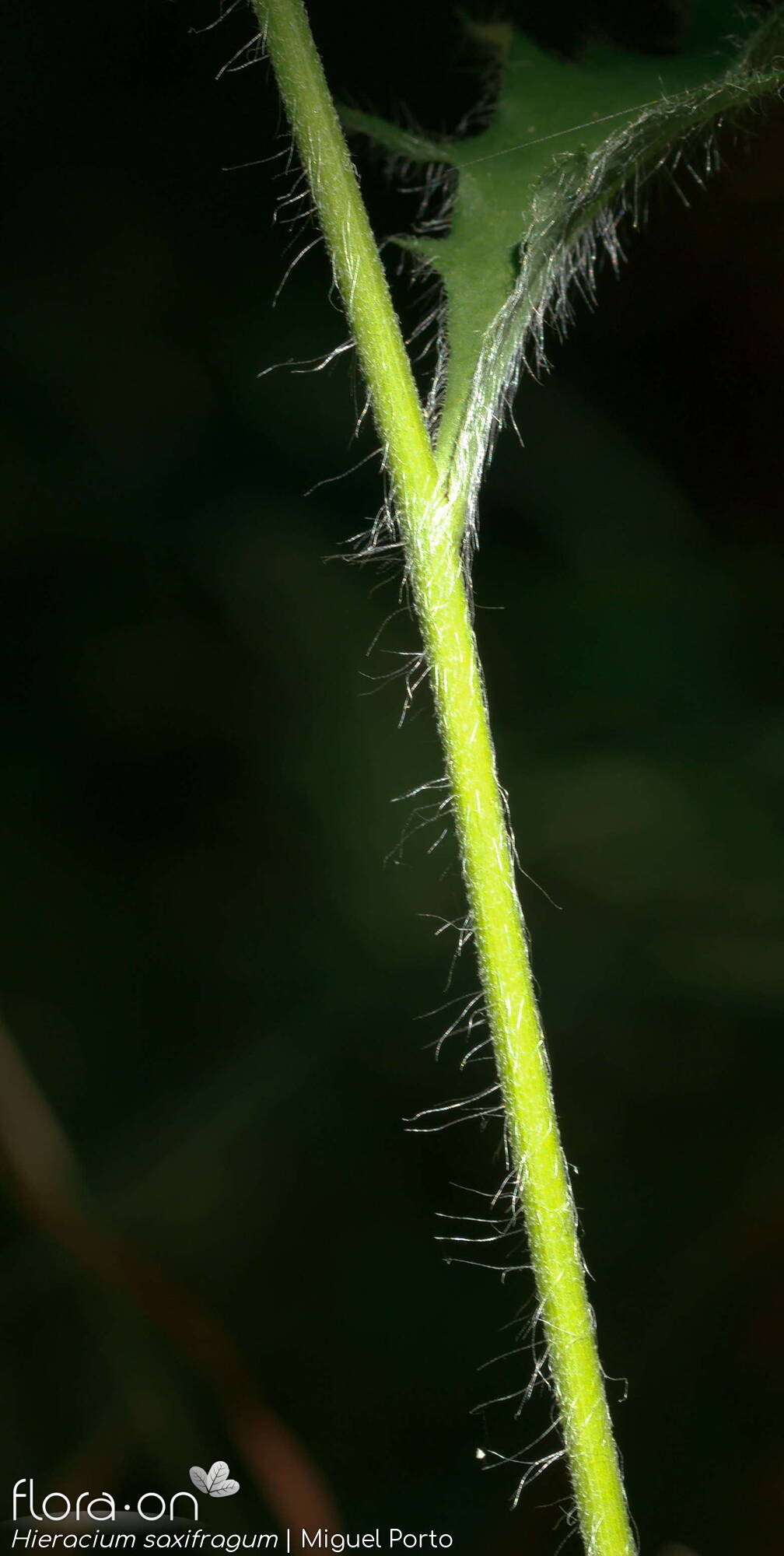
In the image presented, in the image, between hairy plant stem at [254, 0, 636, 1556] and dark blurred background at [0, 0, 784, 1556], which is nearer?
hairy plant stem at [254, 0, 636, 1556]

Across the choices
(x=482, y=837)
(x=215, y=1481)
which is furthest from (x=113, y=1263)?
(x=482, y=837)

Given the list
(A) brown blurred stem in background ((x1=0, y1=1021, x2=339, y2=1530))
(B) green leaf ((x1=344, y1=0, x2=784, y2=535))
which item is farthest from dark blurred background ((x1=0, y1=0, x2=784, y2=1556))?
(B) green leaf ((x1=344, y1=0, x2=784, y2=535))

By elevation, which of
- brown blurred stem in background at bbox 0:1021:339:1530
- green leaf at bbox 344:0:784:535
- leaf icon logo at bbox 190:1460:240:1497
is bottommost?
leaf icon logo at bbox 190:1460:240:1497

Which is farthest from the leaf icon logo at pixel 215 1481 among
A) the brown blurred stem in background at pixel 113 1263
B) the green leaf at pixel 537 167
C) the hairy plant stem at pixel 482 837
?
the green leaf at pixel 537 167

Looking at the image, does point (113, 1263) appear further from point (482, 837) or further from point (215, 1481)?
point (482, 837)

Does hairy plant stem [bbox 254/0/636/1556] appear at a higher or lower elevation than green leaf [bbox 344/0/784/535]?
lower

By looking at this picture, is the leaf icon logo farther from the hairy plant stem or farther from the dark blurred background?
the hairy plant stem

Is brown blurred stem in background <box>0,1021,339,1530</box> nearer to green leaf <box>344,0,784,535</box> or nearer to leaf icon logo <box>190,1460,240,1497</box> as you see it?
leaf icon logo <box>190,1460,240,1497</box>

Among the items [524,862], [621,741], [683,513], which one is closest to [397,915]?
[524,862]
